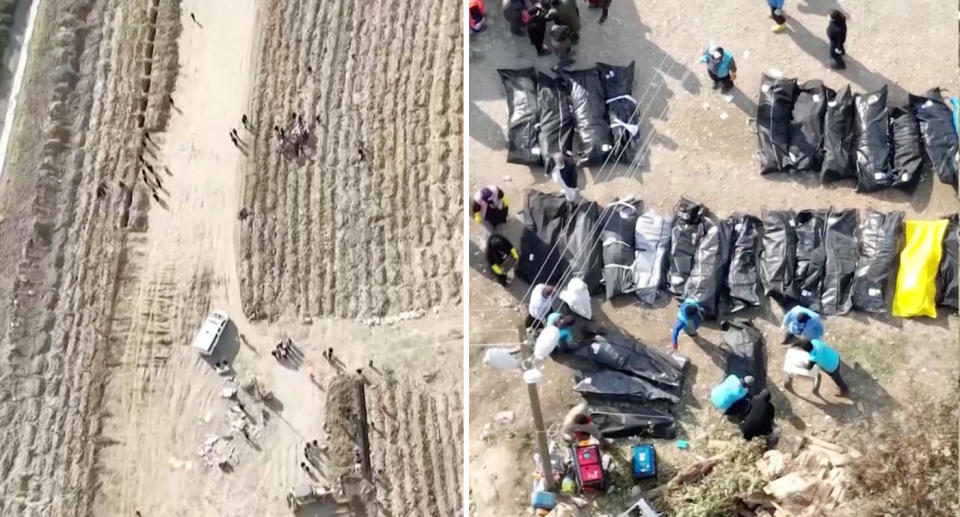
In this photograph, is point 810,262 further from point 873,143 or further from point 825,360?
point 873,143

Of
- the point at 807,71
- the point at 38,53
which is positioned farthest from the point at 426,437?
the point at 38,53

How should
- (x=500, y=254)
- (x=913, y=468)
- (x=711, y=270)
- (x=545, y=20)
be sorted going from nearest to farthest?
(x=913, y=468), (x=711, y=270), (x=500, y=254), (x=545, y=20)

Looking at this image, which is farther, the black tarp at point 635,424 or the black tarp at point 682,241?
the black tarp at point 682,241

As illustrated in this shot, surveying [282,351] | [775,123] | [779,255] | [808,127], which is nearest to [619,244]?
[779,255]

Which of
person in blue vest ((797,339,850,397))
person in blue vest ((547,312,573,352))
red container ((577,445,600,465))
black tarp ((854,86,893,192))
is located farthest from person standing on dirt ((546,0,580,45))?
red container ((577,445,600,465))

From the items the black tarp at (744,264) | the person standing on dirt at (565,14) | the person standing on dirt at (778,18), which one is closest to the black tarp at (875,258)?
the black tarp at (744,264)

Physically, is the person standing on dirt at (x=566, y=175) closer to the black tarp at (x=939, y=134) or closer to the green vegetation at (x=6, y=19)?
the black tarp at (x=939, y=134)
